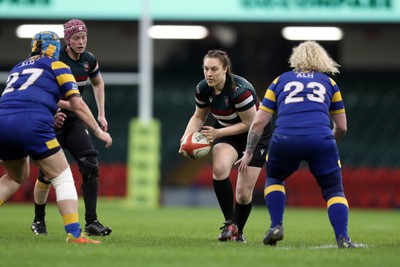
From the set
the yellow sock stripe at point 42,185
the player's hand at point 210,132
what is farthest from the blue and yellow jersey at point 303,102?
the yellow sock stripe at point 42,185

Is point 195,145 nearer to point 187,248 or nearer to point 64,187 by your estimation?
point 187,248

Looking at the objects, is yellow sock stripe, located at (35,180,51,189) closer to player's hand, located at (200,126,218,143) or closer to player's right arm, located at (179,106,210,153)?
player's right arm, located at (179,106,210,153)

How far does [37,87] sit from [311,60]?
95.1 inches

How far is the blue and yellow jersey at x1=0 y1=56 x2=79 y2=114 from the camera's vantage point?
7.60 m

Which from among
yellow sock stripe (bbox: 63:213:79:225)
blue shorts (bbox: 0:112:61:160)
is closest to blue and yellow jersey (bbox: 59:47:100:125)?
blue shorts (bbox: 0:112:61:160)

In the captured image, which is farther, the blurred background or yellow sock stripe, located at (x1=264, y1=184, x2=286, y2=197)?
the blurred background

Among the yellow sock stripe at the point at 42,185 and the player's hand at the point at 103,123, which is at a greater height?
the player's hand at the point at 103,123

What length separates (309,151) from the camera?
7773 millimetres

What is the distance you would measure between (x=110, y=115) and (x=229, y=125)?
14164 mm

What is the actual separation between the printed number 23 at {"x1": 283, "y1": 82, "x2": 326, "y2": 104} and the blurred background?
9647mm

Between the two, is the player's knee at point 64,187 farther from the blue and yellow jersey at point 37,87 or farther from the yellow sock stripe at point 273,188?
the yellow sock stripe at point 273,188

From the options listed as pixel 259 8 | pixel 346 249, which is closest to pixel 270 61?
pixel 259 8

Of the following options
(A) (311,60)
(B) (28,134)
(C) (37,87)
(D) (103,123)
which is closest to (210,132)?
(D) (103,123)

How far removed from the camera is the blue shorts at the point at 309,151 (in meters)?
7.75
